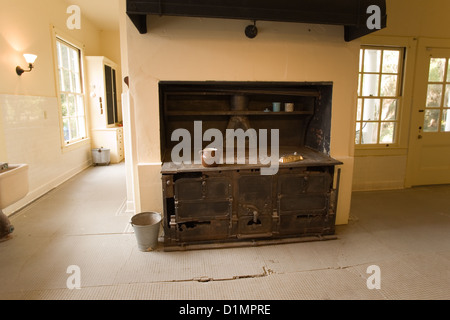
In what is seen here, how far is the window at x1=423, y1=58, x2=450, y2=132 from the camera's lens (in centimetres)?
→ 427

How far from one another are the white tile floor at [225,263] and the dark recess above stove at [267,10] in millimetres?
1938

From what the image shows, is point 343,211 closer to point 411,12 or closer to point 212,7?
point 212,7

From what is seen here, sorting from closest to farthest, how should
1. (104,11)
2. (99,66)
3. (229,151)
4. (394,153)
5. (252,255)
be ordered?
(252,255)
(229,151)
(394,153)
(104,11)
(99,66)

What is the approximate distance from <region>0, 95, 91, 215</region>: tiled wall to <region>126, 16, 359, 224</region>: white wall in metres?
1.83

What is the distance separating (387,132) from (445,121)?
1.02m

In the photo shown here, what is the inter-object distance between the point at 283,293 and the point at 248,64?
76.5 inches

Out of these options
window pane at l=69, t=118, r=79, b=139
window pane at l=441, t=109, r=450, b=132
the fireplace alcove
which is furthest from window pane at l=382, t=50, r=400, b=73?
window pane at l=69, t=118, r=79, b=139

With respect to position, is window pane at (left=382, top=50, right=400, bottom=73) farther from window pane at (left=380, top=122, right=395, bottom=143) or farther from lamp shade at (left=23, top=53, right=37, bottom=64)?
lamp shade at (left=23, top=53, right=37, bottom=64)

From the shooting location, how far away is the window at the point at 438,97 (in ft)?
14.0

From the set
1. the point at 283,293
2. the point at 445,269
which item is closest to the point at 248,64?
the point at 283,293

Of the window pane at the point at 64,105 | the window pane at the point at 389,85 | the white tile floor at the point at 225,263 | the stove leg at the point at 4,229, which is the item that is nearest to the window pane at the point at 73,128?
the window pane at the point at 64,105

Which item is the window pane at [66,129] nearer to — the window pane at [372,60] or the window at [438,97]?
the window pane at [372,60]

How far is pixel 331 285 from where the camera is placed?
6.97ft

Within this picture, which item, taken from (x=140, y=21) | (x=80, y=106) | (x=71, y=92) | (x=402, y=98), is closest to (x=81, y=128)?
(x=80, y=106)
